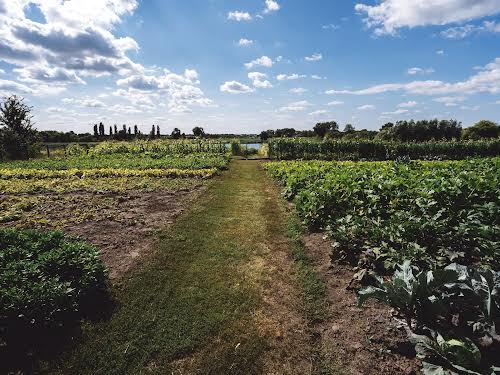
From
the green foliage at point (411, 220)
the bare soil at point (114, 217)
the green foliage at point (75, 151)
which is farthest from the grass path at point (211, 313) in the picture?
the green foliage at point (75, 151)

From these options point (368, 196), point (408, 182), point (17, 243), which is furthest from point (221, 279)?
point (408, 182)

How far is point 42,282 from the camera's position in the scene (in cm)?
433

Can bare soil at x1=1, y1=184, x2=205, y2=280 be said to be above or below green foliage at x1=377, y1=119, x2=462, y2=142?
below

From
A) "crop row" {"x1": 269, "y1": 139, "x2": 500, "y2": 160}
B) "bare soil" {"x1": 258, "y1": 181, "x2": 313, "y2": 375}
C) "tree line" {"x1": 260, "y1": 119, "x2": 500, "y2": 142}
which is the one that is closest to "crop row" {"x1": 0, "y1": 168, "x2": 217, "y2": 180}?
"bare soil" {"x1": 258, "y1": 181, "x2": 313, "y2": 375}

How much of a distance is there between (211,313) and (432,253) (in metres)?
3.56

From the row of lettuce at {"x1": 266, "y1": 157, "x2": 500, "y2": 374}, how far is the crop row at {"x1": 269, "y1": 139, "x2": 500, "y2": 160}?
23.2 m

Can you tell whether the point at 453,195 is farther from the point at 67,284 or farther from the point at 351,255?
the point at 67,284

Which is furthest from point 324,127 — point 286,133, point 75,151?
point 75,151

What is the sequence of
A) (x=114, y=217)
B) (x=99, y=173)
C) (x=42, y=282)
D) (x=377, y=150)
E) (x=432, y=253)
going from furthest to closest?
(x=377, y=150)
(x=99, y=173)
(x=114, y=217)
(x=432, y=253)
(x=42, y=282)

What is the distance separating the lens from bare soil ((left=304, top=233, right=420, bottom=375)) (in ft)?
11.4

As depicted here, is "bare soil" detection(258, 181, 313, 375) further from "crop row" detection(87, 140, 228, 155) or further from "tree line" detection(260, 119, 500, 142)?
"tree line" detection(260, 119, 500, 142)

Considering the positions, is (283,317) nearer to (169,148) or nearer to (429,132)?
(169,148)

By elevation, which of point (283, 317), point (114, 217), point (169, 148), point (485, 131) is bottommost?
point (283, 317)

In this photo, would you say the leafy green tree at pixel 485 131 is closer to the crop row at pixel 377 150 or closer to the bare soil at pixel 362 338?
the crop row at pixel 377 150
